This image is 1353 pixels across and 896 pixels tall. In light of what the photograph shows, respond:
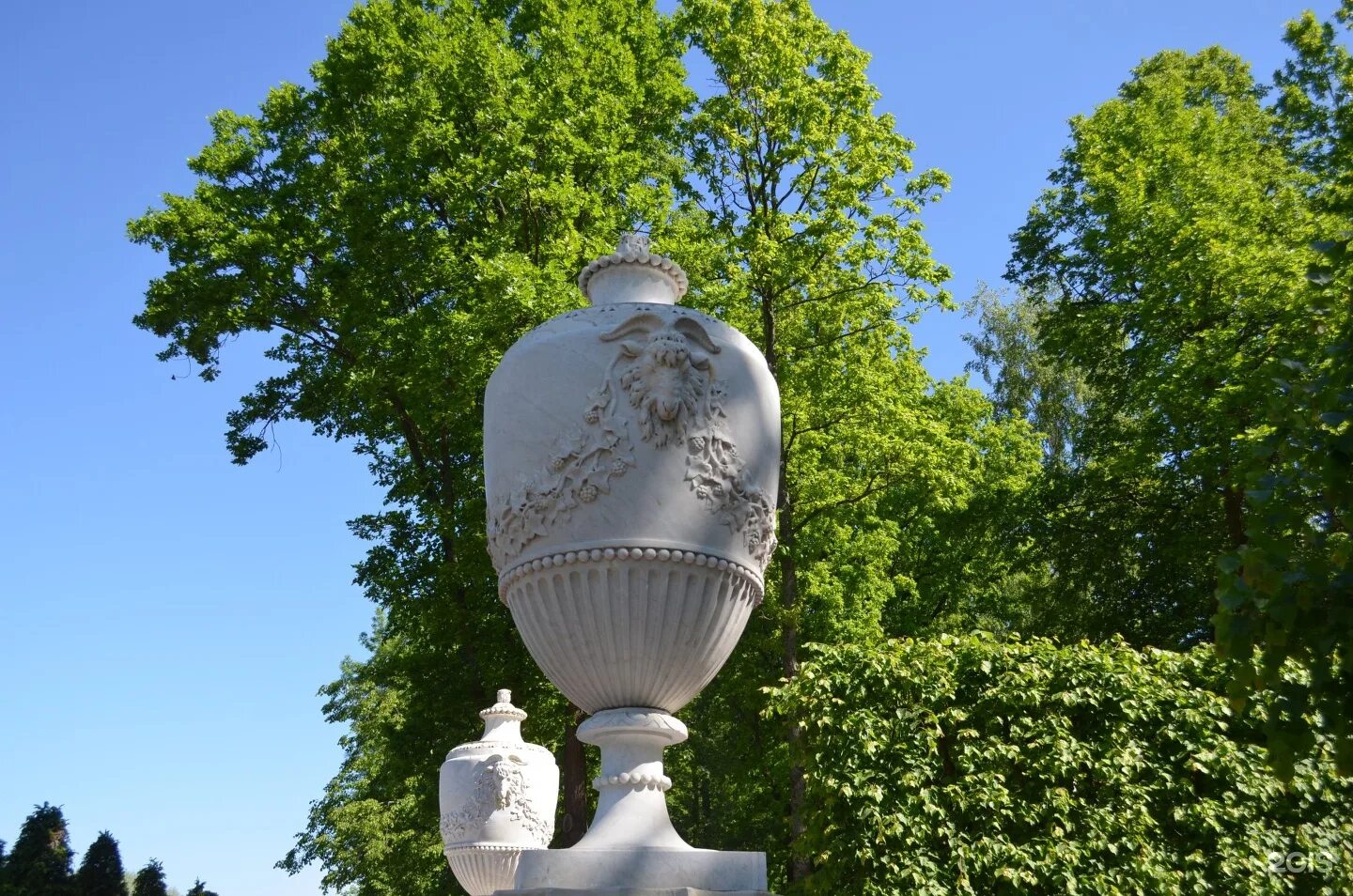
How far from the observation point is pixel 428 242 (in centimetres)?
1363

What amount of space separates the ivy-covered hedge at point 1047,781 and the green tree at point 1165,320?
4931 mm

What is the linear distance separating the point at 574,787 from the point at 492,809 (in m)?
3.94

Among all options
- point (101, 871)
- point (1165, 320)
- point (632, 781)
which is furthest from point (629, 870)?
point (101, 871)

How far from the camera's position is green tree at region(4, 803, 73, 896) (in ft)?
51.1

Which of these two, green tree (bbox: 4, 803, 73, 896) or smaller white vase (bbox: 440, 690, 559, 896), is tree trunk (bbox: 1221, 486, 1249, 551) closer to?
smaller white vase (bbox: 440, 690, 559, 896)

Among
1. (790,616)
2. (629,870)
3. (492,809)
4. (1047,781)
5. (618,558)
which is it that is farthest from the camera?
Answer: (790,616)

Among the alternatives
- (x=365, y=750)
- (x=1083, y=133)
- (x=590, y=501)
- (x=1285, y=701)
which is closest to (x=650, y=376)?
(x=590, y=501)

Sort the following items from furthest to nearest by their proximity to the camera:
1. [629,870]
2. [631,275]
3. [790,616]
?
[790,616] < [631,275] < [629,870]

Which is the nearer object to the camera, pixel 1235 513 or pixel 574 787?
pixel 574 787

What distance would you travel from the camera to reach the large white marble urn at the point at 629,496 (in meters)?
4.01

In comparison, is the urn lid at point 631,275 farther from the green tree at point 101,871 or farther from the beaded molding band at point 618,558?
the green tree at point 101,871

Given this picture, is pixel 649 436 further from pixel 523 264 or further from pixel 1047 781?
pixel 523 264

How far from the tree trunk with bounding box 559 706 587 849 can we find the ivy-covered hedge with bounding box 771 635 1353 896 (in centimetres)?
426

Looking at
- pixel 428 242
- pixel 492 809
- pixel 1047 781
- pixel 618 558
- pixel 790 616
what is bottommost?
pixel 492 809
